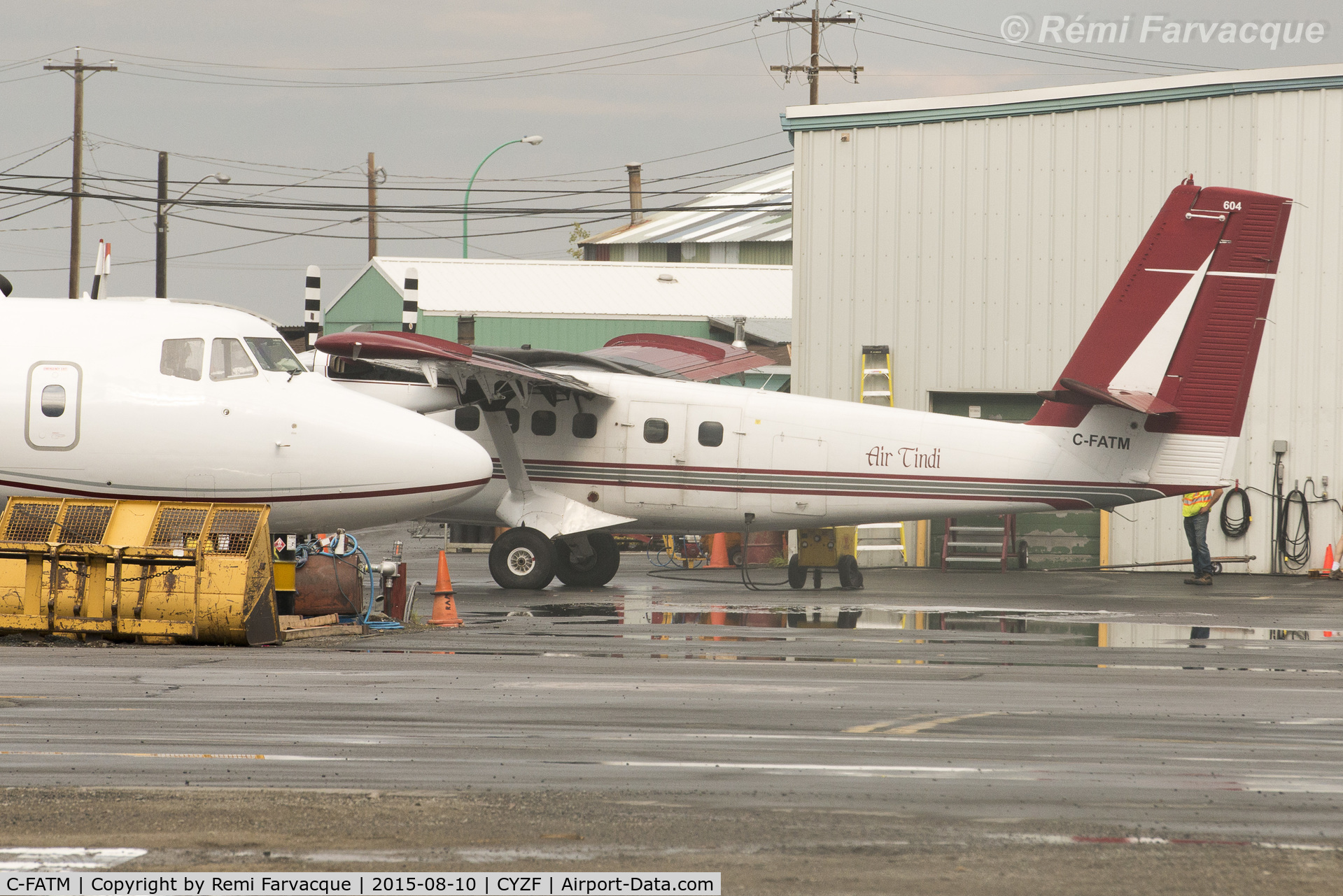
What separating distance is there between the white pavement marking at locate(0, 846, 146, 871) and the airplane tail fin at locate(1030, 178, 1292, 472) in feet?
49.1

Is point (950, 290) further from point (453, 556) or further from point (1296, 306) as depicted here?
point (453, 556)

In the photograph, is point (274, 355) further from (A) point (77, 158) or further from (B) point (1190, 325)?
(A) point (77, 158)

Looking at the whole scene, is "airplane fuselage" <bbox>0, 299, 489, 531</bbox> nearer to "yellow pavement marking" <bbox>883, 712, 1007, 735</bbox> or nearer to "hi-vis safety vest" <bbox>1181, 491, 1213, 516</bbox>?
"yellow pavement marking" <bbox>883, 712, 1007, 735</bbox>

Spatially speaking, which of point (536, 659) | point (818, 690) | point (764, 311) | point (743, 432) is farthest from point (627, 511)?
point (764, 311)

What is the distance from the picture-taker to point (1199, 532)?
70.0ft

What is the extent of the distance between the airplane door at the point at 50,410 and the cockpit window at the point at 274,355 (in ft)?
6.11

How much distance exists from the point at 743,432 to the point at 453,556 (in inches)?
422

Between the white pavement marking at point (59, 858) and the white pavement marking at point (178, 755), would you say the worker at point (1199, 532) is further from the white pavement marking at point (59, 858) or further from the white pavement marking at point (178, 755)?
the white pavement marking at point (59, 858)

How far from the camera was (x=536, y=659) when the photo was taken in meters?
11.9

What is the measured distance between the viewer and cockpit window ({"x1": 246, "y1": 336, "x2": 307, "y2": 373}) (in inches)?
596

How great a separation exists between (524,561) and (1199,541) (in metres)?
10.4

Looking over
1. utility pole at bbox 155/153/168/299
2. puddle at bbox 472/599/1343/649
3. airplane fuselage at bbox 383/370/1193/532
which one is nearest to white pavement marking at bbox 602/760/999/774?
puddle at bbox 472/599/1343/649

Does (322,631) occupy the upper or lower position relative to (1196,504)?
lower

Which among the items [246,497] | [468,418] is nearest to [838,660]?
[246,497]
